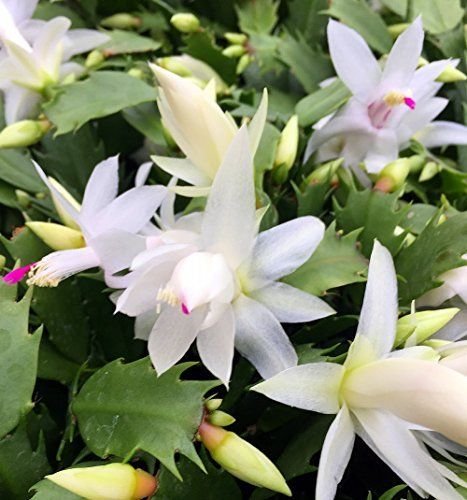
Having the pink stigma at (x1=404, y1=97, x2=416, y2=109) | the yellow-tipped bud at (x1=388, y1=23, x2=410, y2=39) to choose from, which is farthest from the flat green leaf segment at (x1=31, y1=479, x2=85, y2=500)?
the yellow-tipped bud at (x1=388, y1=23, x2=410, y2=39)

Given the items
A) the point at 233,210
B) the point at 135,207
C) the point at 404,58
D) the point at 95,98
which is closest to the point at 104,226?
the point at 135,207

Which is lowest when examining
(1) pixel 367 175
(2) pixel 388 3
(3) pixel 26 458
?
(3) pixel 26 458

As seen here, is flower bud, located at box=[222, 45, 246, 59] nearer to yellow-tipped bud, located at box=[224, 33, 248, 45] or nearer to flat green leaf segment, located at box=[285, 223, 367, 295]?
yellow-tipped bud, located at box=[224, 33, 248, 45]

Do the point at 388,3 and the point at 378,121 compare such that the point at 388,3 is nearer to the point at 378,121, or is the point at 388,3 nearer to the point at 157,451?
the point at 378,121

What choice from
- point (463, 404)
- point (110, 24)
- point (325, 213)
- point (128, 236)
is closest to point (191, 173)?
point (128, 236)

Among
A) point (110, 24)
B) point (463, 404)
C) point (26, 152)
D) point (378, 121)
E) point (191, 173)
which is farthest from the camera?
point (110, 24)

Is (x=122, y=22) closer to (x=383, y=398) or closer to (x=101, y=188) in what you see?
(x=101, y=188)

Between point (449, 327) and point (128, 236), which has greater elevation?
point (128, 236)
